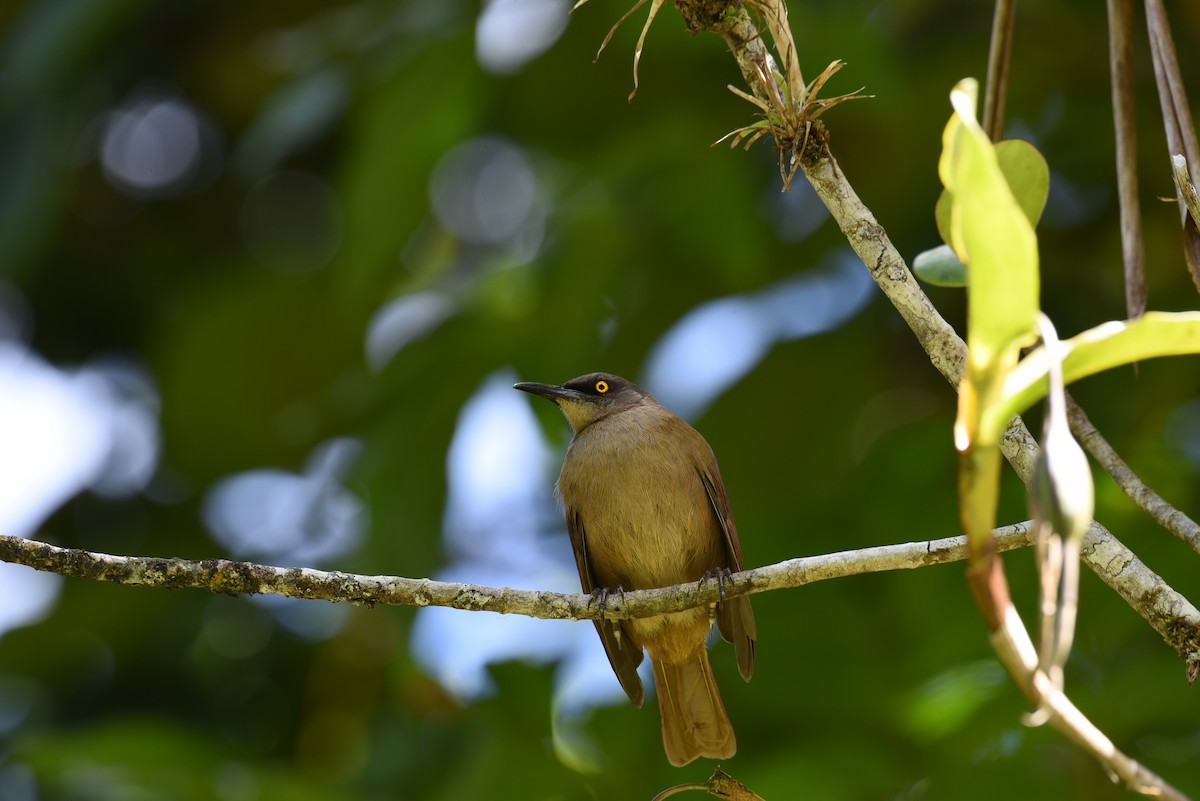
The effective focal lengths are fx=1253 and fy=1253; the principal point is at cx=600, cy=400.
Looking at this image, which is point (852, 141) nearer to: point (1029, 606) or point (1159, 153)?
point (1159, 153)

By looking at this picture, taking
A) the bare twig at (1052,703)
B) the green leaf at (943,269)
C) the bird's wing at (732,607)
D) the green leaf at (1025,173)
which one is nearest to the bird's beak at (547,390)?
the bird's wing at (732,607)

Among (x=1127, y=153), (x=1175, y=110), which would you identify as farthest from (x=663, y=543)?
(x=1175, y=110)

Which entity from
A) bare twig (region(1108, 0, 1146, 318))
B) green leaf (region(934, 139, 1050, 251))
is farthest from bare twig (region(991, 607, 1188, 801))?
bare twig (region(1108, 0, 1146, 318))

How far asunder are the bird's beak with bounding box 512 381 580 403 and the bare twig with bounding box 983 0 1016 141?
3.06 m

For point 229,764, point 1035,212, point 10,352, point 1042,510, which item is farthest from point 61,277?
point 1042,510

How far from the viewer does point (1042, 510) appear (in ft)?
4.58

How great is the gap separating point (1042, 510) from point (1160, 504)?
1.13m

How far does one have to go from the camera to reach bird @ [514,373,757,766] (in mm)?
4816

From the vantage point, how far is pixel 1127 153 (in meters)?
2.75

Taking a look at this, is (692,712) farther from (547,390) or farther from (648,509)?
(547,390)

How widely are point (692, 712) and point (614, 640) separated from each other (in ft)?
1.83

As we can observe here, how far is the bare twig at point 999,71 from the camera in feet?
9.58

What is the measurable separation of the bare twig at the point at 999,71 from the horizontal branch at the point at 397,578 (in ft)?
3.36

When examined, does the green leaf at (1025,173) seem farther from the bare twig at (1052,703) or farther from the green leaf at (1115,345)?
the bare twig at (1052,703)
